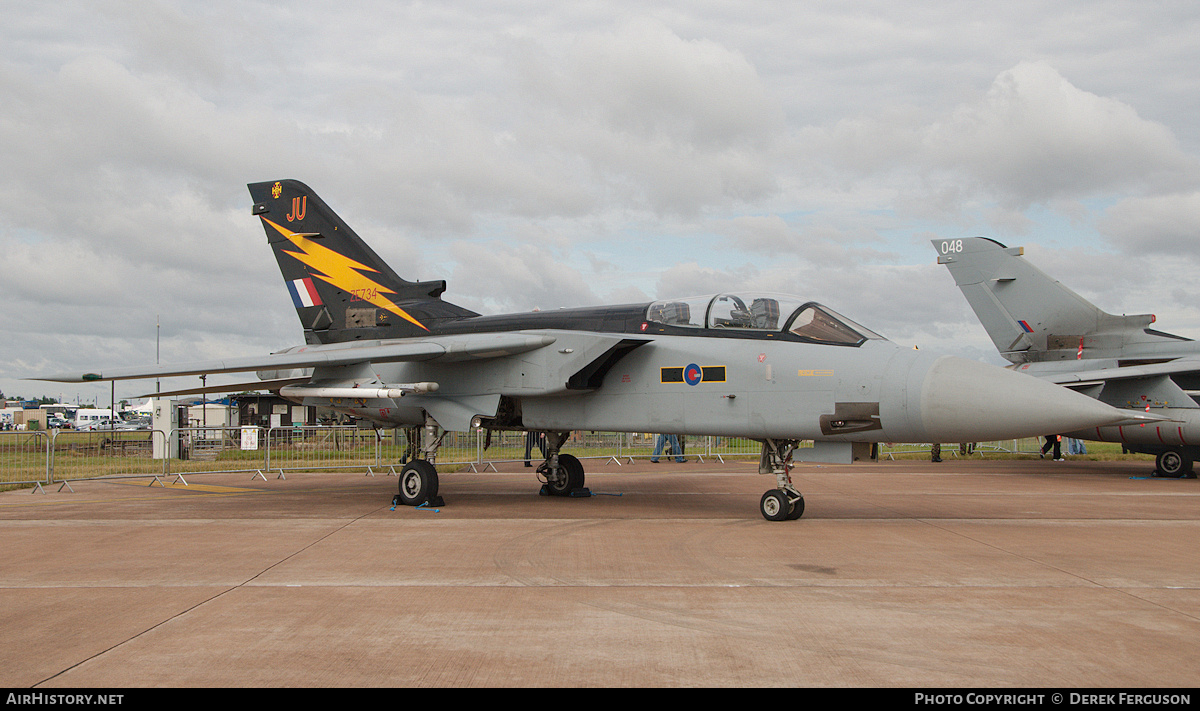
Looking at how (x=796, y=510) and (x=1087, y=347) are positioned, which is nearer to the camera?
(x=796, y=510)

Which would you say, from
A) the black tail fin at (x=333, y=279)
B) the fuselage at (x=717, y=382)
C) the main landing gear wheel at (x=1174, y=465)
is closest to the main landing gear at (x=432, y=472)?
the fuselage at (x=717, y=382)

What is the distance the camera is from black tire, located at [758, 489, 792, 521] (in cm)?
885

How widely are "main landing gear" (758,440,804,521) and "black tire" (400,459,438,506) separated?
14.5ft

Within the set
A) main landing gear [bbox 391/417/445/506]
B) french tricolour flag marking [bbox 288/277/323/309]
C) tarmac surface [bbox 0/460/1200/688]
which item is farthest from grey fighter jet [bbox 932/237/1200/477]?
french tricolour flag marking [bbox 288/277/323/309]

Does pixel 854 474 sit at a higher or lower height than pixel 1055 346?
lower

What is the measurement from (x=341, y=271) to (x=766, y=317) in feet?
23.4

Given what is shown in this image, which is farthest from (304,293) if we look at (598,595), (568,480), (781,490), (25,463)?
(25,463)

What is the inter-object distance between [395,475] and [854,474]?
9664 mm

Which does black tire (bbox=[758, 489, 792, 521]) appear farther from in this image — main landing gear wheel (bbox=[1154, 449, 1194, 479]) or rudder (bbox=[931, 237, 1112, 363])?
rudder (bbox=[931, 237, 1112, 363])

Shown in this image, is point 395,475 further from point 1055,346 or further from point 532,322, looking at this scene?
point 1055,346

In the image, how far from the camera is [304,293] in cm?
1300

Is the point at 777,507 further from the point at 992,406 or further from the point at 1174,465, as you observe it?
the point at 1174,465

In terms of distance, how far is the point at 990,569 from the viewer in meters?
6.23
